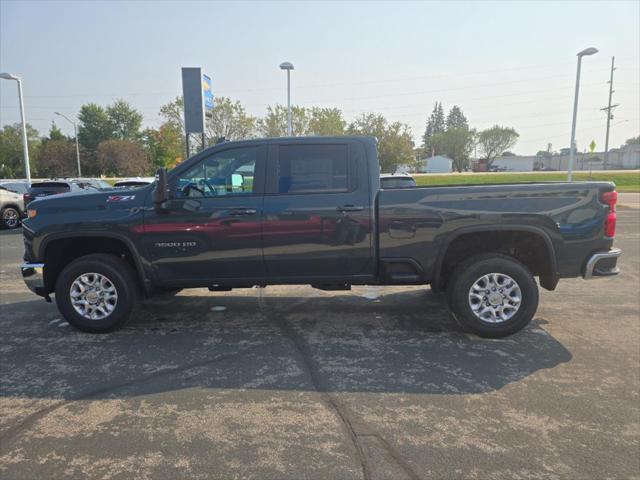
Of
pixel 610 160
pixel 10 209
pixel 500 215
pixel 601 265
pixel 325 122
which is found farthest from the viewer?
pixel 610 160

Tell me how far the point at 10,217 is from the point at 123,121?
73.9m

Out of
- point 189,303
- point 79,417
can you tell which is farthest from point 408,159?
point 79,417

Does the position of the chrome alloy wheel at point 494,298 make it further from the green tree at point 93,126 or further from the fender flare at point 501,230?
the green tree at point 93,126

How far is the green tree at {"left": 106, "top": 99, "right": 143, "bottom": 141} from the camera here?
262ft

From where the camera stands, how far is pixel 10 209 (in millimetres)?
14508

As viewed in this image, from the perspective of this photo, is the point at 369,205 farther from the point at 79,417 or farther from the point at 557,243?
the point at 79,417

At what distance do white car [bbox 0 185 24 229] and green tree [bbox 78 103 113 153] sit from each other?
6805cm

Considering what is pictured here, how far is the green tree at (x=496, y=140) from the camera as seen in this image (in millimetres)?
104375

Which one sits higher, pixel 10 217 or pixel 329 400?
pixel 10 217

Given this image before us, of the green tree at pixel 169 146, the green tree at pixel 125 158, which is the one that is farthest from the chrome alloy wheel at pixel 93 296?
the green tree at pixel 125 158

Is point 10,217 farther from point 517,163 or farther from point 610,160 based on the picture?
point 610,160

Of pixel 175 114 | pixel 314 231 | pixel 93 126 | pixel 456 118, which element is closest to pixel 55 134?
pixel 93 126

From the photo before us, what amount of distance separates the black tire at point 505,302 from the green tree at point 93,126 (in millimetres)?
82235

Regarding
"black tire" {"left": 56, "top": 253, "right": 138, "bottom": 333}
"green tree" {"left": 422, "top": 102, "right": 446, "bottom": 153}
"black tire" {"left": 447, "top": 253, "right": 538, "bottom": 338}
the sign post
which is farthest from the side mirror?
"green tree" {"left": 422, "top": 102, "right": 446, "bottom": 153}
